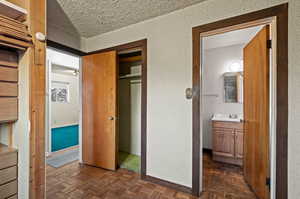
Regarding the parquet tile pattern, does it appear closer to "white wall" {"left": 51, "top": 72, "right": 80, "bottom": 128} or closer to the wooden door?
the wooden door

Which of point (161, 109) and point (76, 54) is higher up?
point (76, 54)

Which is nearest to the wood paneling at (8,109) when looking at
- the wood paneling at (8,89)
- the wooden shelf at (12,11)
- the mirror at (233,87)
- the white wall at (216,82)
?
the wood paneling at (8,89)

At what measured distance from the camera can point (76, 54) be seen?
105 inches

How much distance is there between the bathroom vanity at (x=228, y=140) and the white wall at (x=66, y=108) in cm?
320

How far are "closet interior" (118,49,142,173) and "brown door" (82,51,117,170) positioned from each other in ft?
2.32

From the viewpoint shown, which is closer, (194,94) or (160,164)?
(194,94)

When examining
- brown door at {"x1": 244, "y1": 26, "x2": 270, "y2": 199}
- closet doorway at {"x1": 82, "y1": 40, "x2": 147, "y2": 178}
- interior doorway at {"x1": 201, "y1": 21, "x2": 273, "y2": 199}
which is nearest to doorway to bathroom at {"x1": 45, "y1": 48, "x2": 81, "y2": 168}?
closet doorway at {"x1": 82, "y1": 40, "x2": 147, "y2": 178}

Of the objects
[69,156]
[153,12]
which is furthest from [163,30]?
[69,156]

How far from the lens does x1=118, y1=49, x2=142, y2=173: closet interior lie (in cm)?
328

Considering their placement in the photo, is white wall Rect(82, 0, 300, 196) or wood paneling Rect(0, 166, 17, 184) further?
white wall Rect(82, 0, 300, 196)

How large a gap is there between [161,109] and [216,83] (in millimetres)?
2025

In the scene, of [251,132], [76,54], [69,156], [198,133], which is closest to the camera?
[198,133]

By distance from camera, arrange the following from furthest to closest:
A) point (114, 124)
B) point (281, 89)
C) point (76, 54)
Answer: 1. point (76, 54)
2. point (114, 124)
3. point (281, 89)

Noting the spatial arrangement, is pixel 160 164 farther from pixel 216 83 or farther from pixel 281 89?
pixel 216 83
